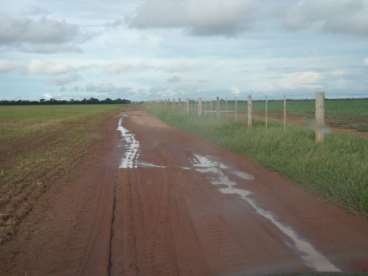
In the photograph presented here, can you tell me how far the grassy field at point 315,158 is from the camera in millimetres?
10008

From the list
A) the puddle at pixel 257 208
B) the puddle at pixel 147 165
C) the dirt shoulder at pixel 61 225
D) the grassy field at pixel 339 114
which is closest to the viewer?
the puddle at pixel 257 208

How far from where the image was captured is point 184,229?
7703 millimetres

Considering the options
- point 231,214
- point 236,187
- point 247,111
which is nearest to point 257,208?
point 231,214

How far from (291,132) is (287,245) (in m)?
12.3

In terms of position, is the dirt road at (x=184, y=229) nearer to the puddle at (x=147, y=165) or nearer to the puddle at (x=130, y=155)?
the puddle at (x=147, y=165)

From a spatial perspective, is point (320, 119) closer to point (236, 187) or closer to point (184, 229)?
point (236, 187)

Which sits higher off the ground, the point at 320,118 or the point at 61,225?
the point at 320,118

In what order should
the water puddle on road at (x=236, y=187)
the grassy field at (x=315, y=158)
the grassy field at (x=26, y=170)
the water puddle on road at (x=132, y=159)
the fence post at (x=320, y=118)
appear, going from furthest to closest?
the fence post at (x=320, y=118)
the water puddle on road at (x=132, y=159)
the grassy field at (x=315, y=158)
the grassy field at (x=26, y=170)
the water puddle on road at (x=236, y=187)


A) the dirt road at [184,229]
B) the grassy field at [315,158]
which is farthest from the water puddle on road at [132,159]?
the grassy field at [315,158]

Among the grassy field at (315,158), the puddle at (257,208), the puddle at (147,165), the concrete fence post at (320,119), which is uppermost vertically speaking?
the concrete fence post at (320,119)

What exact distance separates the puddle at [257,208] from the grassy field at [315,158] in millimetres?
1350

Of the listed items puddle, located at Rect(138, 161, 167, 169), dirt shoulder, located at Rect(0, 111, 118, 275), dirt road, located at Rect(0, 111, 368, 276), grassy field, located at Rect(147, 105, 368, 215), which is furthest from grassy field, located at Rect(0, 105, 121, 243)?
grassy field, located at Rect(147, 105, 368, 215)

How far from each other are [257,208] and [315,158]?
5086mm

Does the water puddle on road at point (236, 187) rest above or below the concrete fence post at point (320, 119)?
below
